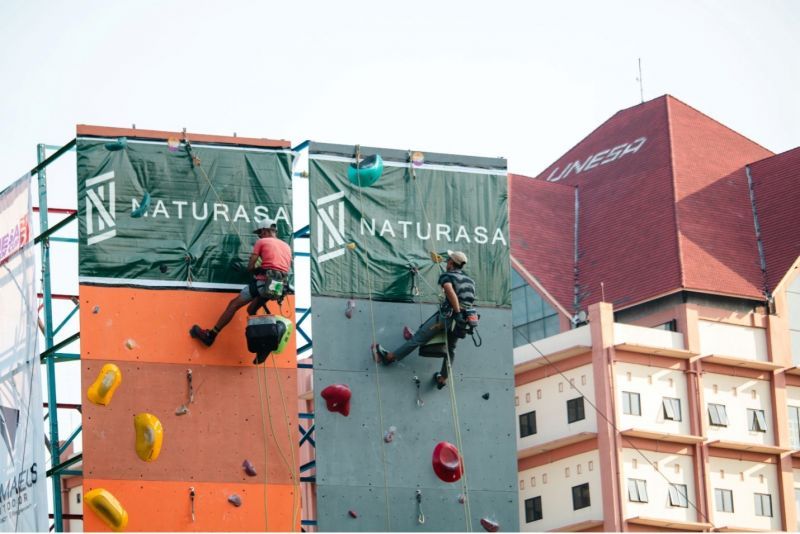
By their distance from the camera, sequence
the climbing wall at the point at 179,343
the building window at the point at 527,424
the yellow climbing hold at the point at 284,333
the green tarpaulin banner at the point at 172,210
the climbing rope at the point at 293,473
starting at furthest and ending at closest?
the building window at the point at 527,424 → the green tarpaulin banner at the point at 172,210 → the climbing rope at the point at 293,473 → the yellow climbing hold at the point at 284,333 → the climbing wall at the point at 179,343

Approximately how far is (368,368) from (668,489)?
21295 millimetres

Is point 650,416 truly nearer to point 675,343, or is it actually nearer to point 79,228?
point 675,343

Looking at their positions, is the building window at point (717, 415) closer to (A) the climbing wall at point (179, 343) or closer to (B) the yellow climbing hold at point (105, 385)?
(A) the climbing wall at point (179, 343)

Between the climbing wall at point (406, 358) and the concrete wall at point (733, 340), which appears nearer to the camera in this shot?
the climbing wall at point (406, 358)

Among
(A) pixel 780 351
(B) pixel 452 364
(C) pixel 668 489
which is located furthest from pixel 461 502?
(A) pixel 780 351

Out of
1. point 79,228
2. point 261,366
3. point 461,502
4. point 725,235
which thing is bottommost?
point 461,502

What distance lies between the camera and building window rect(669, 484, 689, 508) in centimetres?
5625

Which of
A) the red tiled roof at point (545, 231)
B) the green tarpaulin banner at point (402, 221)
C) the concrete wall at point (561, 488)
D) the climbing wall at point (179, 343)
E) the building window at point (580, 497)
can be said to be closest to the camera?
the climbing wall at point (179, 343)

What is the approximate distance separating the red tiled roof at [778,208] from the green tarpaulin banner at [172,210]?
26.3 m

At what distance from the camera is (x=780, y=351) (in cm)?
5947

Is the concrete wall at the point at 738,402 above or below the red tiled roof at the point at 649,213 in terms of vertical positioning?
below

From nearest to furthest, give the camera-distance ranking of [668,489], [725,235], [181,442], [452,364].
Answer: [181,442], [452,364], [668,489], [725,235]

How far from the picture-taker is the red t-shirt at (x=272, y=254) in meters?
35.0

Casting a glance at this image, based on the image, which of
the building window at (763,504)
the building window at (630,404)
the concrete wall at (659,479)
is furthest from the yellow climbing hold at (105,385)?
the building window at (763,504)
